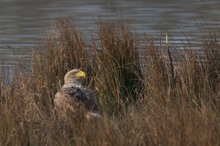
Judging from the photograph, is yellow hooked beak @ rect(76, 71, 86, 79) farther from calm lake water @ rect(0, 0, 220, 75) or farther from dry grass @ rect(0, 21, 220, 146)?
calm lake water @ rect(0, 0, 220, 75)

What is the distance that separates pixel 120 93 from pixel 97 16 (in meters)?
6.82

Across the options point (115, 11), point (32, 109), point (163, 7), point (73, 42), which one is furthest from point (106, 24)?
point (163, 7)

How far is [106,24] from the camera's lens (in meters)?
8.20

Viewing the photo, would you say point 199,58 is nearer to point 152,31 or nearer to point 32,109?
point 32,109

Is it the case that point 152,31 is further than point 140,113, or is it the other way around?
point 152,31

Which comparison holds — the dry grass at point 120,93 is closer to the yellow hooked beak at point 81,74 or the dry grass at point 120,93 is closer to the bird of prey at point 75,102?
the bird of prey at point 75,102

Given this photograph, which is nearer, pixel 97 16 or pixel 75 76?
pixel 75 76

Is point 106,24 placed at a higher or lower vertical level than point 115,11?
higher

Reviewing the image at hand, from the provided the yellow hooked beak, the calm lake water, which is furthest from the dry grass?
the calm lake water

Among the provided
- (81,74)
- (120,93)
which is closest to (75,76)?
(81,74)

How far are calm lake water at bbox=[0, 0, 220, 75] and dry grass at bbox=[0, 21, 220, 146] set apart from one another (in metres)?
2.92

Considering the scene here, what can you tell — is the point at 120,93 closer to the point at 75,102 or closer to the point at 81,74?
the point at 81,74

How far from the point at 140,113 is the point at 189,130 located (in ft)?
3.81

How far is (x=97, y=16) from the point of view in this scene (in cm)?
1455
